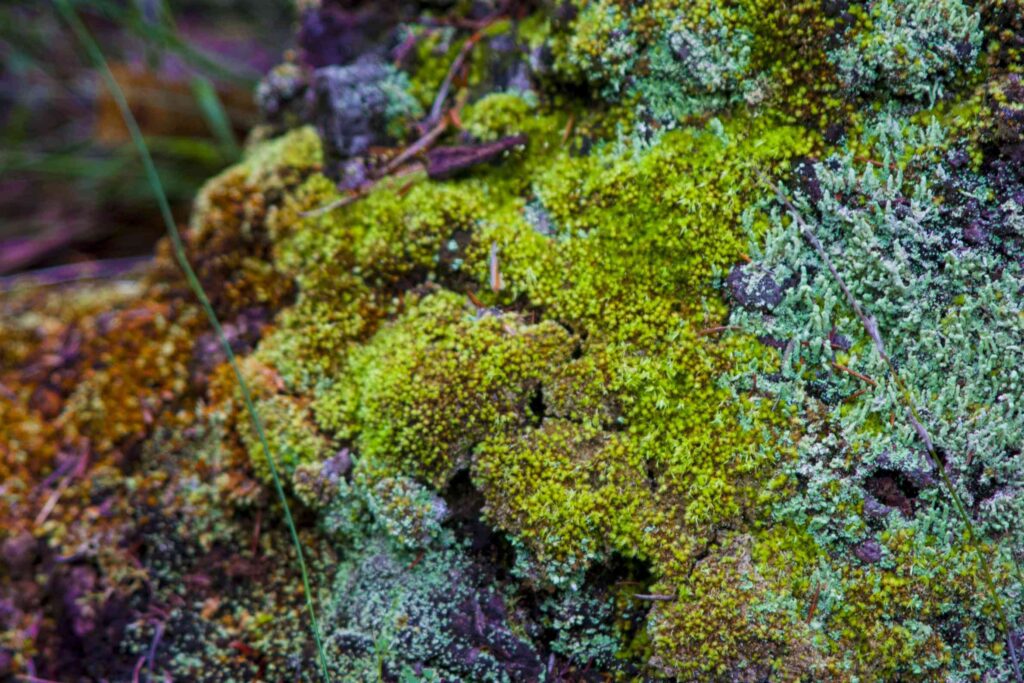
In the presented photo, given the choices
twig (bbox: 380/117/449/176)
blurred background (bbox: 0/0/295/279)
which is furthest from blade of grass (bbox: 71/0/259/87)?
twig (bbox: 380/117/449/176)

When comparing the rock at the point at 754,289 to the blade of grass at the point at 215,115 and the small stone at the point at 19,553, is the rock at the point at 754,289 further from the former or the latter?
the blade of grass at the point at 215,115

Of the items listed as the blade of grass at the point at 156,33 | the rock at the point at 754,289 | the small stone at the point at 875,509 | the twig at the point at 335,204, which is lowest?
the small stone at the point at 875,509

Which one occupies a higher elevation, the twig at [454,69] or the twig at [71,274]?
the twig at [454,69]

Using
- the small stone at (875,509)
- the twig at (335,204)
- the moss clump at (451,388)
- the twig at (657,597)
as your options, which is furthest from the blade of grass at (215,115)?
the small stone at (875,509)

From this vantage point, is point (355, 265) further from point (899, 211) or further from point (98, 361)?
point (899, 211)

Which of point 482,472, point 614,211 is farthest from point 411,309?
point 614,211

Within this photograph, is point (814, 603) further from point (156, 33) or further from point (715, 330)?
point (156, 33)

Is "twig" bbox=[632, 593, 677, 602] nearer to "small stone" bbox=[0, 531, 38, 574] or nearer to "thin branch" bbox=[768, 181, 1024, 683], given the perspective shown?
"thin branch" bbox=[768, 181, 1024, 683]
